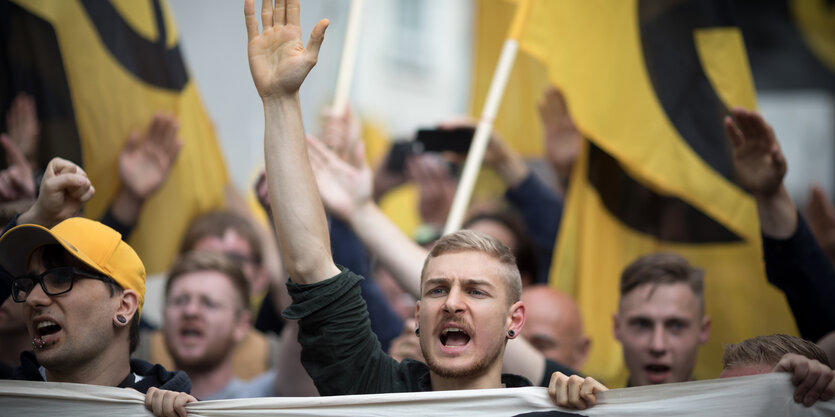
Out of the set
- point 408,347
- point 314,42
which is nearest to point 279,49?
point 314,42

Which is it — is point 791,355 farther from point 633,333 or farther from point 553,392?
point 633,333

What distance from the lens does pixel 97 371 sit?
270 centimetres

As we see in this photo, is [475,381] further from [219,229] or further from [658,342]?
[219,229]

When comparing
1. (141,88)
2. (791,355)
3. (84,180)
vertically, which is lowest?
(791,355)

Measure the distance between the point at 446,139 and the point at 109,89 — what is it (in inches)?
67.1

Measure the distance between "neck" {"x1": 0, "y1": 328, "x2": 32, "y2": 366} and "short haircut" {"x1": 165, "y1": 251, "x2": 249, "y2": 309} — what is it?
0.89 metres

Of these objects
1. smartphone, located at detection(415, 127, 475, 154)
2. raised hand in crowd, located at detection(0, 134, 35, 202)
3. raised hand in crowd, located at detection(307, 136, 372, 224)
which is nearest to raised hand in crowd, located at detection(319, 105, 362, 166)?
smartphone, located at detection(415, 127, 475, 154)

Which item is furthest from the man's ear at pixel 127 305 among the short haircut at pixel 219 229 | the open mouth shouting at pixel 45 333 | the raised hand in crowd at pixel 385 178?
the raised hand in crowd at pixel 385 178

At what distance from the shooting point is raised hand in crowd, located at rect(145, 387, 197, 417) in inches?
98.0

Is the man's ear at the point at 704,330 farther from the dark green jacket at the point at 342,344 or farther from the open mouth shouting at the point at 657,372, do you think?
the dark green jacket at the point at 342,344

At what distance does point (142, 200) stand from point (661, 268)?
2.47 m

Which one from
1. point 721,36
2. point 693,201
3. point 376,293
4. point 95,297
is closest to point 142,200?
point 376,293

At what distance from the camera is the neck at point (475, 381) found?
2.67 meters

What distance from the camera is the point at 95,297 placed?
2.70 meters
